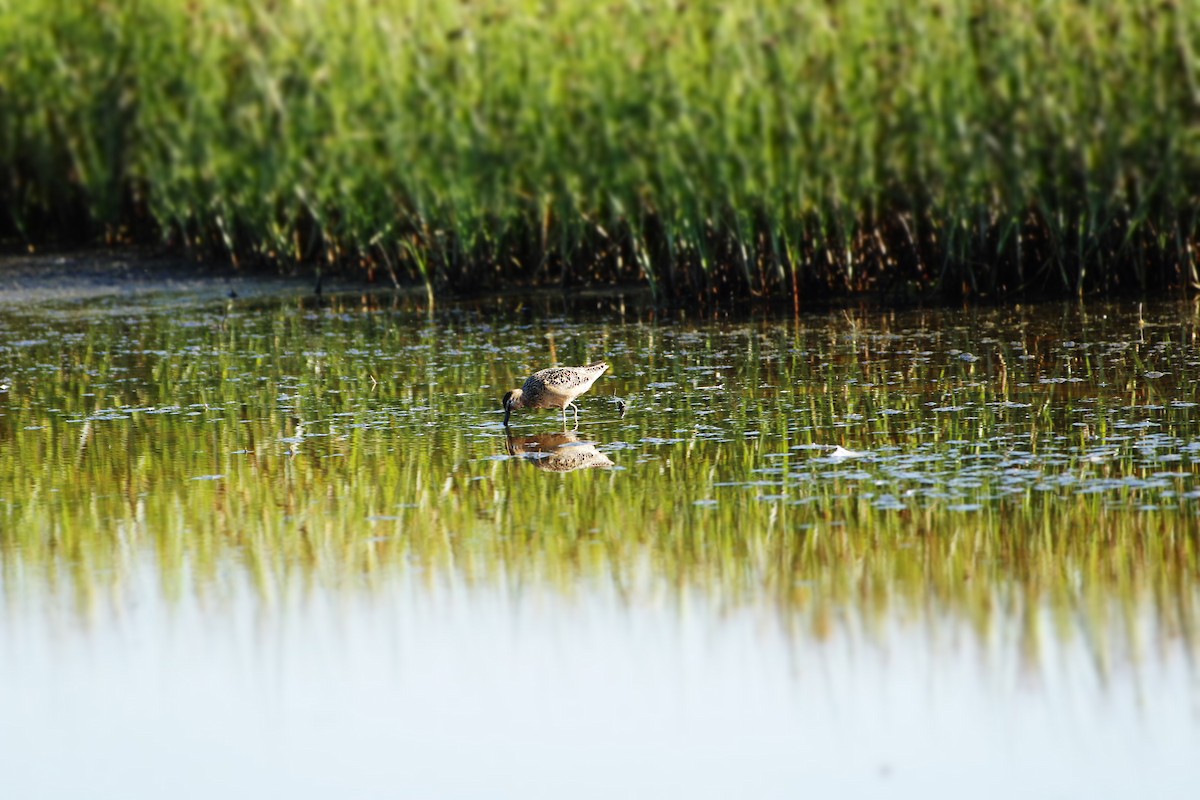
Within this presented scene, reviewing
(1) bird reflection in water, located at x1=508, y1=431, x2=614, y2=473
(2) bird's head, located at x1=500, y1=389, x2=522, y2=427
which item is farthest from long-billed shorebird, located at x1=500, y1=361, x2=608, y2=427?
(1) bird reflection in water, located at x1=508, y1=431, x2=614, y2=473

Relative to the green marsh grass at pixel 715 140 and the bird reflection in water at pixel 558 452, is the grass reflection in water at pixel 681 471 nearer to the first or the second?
the bird reflection in water at pixel 558 452

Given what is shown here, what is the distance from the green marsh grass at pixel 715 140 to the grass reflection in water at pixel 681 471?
0.66m

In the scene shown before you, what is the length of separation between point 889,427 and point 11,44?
27.1 ft

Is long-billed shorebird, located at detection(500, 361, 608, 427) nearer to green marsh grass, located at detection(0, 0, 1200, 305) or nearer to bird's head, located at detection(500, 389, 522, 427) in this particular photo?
bird's head, located at detection(500, 389, 522, 427)

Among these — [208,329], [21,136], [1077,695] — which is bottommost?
[1077,695]

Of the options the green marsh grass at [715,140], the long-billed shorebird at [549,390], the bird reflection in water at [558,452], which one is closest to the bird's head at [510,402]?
the long-billed shorebird at [549,390]

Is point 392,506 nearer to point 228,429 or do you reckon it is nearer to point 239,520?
point 239,520

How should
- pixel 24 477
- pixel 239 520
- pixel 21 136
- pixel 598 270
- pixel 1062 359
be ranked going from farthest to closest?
pixel 21 136 < pixel 598 270 < pixel 1062 359 < pixel 24 477 < pixel 239 520

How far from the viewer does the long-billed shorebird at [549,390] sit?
6.62 meters

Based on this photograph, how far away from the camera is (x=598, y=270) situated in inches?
425

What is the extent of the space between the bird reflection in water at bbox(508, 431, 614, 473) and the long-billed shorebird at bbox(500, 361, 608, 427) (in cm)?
16

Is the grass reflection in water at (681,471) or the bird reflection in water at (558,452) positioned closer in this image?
the grass reflection in water at (681,471)

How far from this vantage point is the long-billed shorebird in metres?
6.62

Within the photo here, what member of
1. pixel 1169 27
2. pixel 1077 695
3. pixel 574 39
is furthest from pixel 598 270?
pixel 1077 695
